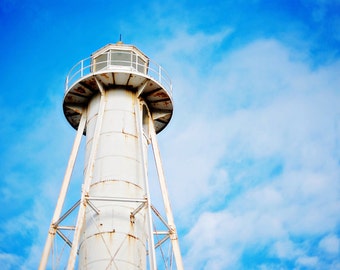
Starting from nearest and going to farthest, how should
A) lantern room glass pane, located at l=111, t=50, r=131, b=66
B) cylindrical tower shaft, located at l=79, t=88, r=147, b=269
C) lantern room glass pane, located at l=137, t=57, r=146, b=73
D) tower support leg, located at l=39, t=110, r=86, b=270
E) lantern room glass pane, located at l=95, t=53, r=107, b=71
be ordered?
cylindrical tower shaft, located at l=79, t=88, r=147, b=269 → tower support leg, located at l=39, t=110, r=86, b=270 → lantern room glass pane, located at l=111, t=50, r=131, b=66 → lantern room glass pane, located at l=95, t=53, r=107, b=71 → lantern room glass pane, located at l=137, t=57, r=146, b=73

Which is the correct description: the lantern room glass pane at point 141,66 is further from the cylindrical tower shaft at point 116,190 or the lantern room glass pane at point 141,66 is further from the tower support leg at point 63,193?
the tower support leg at point 63,193

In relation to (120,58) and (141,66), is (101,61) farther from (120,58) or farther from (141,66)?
(141,66)

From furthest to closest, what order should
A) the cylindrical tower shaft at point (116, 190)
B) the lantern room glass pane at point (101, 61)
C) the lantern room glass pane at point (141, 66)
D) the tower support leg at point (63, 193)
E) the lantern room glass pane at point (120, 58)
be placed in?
the lantern room glass pane at point (141, 66) < the lantern room glass pane at point (101, 61) < the lantern room glass pane at point (120, 58) < the tower support leg at point (63, 193) < the cylindrical tower shaft at point (116, 190)

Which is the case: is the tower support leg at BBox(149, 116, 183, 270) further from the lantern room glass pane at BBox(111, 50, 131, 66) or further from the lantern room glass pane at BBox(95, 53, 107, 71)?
the lantern room glass pane at BBox(95, 53, 107, 71)

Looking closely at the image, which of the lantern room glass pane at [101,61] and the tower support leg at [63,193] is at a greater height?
the lantern room glass pane at [101,61]

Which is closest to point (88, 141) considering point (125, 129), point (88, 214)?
point (125, 129)

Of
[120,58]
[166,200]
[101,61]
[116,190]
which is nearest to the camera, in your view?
[116,190]

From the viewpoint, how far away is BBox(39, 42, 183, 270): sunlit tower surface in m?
24.1

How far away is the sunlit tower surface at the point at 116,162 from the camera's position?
24062 millimetres

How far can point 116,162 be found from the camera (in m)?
26.2

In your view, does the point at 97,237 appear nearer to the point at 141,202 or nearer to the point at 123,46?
the point at 141,202

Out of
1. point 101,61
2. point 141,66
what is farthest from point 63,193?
point 141,66

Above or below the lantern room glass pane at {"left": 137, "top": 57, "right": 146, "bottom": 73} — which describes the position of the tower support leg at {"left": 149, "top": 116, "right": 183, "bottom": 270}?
below

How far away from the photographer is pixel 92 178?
1025 inches
